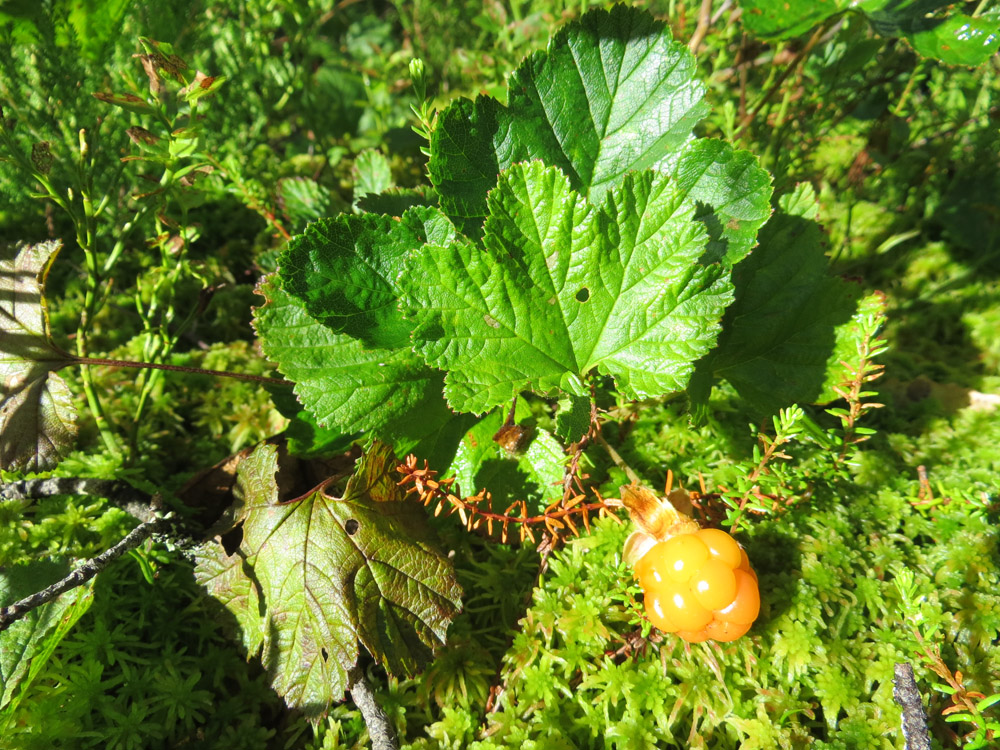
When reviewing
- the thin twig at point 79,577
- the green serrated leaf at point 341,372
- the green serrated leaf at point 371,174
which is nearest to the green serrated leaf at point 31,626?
the thin twig at point 79,577

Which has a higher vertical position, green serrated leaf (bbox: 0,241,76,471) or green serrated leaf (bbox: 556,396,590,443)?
green serrated leaf (bbox: 0,241,76,471)

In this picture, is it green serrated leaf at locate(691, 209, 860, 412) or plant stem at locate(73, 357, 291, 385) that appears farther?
green serrated leaf at locate(691, 209, 860, 412)

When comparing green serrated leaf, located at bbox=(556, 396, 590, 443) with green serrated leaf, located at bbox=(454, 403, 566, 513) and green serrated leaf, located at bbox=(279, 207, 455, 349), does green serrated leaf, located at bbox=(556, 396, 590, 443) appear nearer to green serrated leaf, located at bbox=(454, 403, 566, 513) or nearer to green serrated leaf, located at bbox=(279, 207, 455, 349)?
green serrated leaf, located at bbox=(454, 403, 566, 513)

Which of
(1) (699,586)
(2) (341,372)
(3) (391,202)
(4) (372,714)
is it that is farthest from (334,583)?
(3) (391,202)

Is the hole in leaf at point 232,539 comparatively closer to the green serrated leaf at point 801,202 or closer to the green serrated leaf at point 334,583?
the green serrated leaf at point 334,583

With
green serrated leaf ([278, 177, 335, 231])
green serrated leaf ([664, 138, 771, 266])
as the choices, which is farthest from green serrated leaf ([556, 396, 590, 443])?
green serrated leaf ([278, 177, 335, 231])
